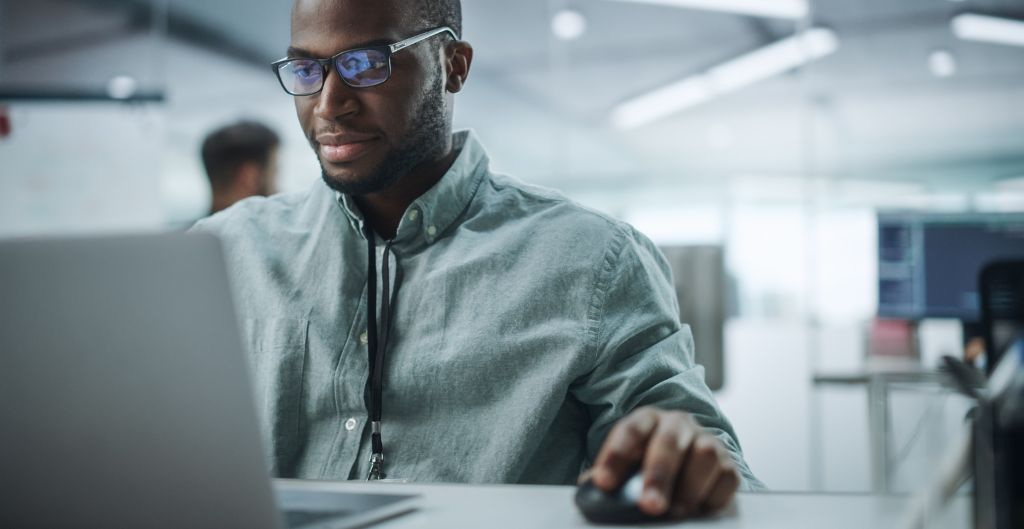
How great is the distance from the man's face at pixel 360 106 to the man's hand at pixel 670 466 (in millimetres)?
745

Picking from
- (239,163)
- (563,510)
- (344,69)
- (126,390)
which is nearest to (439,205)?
(344,69)

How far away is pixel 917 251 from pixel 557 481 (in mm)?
2562

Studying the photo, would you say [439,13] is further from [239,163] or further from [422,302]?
[239,163]

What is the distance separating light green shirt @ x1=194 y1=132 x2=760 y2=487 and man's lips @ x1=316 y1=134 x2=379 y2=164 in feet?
0.25

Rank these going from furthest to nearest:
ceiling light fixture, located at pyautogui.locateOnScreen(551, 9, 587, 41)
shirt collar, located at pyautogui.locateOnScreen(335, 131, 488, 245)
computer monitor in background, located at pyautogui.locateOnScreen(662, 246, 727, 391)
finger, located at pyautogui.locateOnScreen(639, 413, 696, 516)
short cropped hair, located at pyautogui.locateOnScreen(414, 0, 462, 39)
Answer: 1. ceiling light fixture, located at pyautogui.locateOnScreen(551, 9, 587, 41)
2. computer monitor in background, located at pyautogui.locateOnScreen(662, 246, 727, 391)
3. short cropped hair, located at pyautogui.locateOnScreen(414, 0, 462, 39)
4. shirt collar, located at pyautogui.locateOnScreen(335, 131, 488, 245)
5. finger, located at pyautogui.locateOnScreen(639, 413, 696, 516)

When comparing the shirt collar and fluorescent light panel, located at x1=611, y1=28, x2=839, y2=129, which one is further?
fluorescent light panel, located at x1=611, y1=28, x2=839, y2=129

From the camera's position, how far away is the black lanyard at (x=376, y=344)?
117 cm

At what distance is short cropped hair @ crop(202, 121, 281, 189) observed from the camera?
3129 mm

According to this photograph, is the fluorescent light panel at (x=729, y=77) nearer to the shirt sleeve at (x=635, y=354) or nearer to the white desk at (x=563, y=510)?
the shirt sleeve at (x=635, y=354)

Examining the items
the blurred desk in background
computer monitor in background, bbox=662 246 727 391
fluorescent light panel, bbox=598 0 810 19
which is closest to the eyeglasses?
computer monitor in background, bbox=662 246 727 391

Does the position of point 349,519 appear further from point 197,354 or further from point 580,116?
point 580,116

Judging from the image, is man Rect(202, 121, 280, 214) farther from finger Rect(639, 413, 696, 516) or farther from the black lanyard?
finger Rect(639, 413, 696, 516)

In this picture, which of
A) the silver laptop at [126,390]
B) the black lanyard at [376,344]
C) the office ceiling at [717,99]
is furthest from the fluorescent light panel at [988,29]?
the silver laptop at [126,390]

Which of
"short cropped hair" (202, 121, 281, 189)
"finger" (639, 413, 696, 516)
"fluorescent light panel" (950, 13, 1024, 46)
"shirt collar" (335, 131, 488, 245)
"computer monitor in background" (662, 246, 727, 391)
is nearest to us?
"finger" (639, 413, 696, 516)
